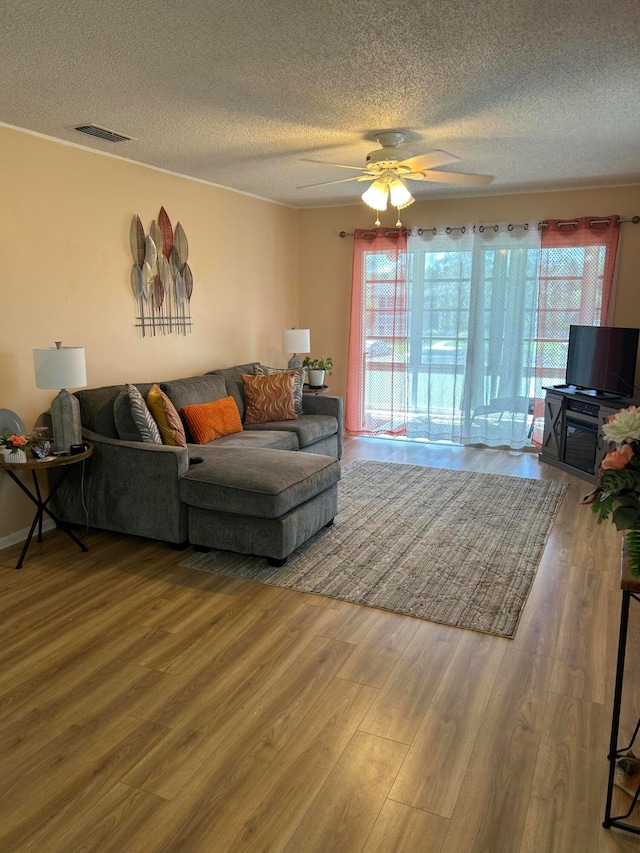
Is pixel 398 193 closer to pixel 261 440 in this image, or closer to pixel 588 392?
pixel 261 440

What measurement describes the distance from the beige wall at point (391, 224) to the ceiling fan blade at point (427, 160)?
93.8 inches

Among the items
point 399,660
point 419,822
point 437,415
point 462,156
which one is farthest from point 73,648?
point 437,415

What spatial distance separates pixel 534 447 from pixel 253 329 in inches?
124

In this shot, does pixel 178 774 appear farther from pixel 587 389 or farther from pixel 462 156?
pixel 587 389

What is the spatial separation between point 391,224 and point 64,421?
14.2ft

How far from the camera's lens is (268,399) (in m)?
5.43

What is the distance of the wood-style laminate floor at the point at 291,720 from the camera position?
5.87 ft

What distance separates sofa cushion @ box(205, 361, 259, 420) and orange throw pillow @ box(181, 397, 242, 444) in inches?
12.0

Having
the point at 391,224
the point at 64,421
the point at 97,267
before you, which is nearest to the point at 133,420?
the point at 64,421

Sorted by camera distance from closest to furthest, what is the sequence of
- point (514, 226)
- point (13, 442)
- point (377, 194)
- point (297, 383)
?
point (13, 442), point (377, 194), point (297, 383), point (514, 226)

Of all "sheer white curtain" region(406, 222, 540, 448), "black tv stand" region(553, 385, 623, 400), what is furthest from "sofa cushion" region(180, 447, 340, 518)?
"sheer white curtain" region(406, 222, 540, 448)

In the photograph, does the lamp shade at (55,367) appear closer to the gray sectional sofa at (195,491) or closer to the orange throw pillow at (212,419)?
the gray sectional sofa at (195,491)

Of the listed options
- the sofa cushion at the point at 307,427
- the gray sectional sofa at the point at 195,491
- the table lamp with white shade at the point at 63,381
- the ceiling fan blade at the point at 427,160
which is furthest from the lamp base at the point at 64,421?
the ceiling fan blade at the point at 427,160

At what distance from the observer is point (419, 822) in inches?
70.8
